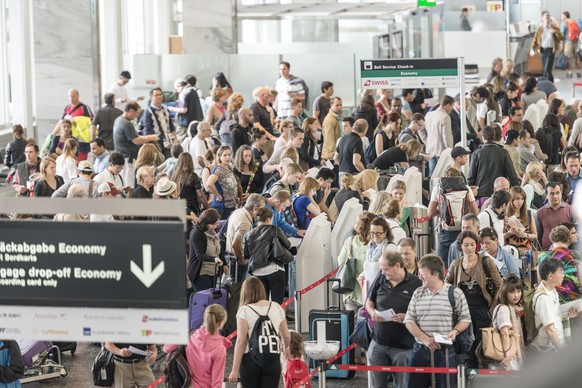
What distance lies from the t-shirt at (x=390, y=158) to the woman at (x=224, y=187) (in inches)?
112

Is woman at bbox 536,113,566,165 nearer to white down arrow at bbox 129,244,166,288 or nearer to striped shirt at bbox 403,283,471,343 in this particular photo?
striped shirt at bbox 403,283,471,343

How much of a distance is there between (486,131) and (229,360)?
16.3 ft

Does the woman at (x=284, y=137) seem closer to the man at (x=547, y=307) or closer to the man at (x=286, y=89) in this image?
the man at (x=286, y=89)

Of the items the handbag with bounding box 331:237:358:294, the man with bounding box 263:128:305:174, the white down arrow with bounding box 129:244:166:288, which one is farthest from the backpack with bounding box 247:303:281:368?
the man with bounding box 263:128:305:174

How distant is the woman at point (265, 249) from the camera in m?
9.86

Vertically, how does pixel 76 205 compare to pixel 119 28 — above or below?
below

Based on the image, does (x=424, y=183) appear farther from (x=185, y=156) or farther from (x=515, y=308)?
(x=515, y=308)

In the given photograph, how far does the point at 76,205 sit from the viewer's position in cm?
495

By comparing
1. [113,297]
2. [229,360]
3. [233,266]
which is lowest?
[229,360]

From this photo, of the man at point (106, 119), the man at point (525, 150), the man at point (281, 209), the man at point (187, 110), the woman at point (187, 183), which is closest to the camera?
the man at point (281, 209)

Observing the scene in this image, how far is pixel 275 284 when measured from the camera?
10164 mm

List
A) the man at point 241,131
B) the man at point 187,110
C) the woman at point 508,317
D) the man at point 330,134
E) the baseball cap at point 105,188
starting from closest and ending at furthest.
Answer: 1. the woman at point 508,317
2. the baseball cap at point 105,188
3. the man at point 241,131
4. the man at point 330,134
5. the man at point 187,110

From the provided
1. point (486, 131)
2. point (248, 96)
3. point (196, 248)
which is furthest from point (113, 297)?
point (248, 96)

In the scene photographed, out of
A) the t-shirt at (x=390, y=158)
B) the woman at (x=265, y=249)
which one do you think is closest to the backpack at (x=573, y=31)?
the t-shirt at (x=390, y=158)
